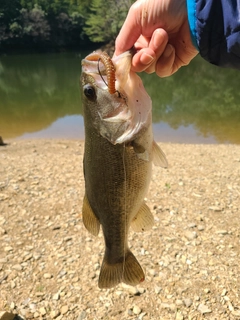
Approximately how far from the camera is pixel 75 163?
807cm

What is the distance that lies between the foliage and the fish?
1704 inches

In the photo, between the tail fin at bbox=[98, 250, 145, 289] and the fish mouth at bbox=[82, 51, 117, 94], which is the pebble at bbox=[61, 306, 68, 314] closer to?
the tail fin at bbox=[98, 250, 145, 289]

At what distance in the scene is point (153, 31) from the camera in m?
2.25

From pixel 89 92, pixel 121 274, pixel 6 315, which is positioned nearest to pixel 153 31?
pixel 89 92

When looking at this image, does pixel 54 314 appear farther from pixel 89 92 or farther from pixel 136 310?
pixel 89 92

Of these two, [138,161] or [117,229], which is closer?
[138,161]

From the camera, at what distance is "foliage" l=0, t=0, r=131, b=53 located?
44812 mm

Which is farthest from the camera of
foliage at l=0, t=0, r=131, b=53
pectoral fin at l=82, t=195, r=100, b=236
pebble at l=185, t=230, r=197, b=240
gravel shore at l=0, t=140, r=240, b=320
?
foliage at l=0, t=0, r=131, b=53

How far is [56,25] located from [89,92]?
50608mm

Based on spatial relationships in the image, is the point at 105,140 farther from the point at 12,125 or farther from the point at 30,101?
the point at 30,101

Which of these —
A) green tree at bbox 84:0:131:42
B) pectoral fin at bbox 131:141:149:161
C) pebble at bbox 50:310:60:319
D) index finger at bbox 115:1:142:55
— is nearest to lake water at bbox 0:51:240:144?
pebble at bbox 50:310:60:319

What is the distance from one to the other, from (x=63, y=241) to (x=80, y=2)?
192ft

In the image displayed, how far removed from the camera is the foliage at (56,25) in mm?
44812

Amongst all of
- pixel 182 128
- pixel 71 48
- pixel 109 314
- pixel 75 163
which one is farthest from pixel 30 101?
pixel 71 48
